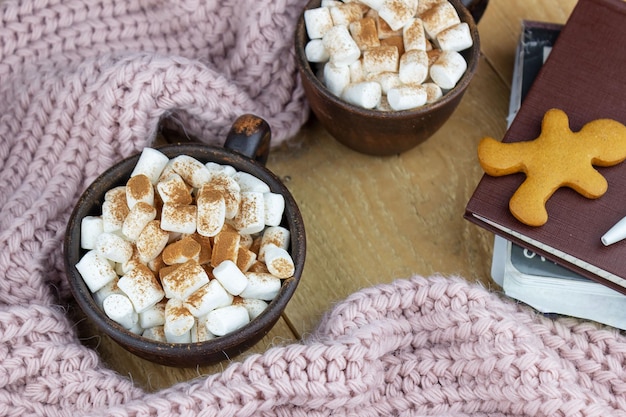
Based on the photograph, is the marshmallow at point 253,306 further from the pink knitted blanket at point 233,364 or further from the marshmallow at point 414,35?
the marshmallow at point 414,35

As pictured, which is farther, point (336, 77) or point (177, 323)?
point (336, 77)

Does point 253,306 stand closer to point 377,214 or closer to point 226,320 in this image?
point 226,320

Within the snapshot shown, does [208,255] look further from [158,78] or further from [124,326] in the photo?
[158,78]

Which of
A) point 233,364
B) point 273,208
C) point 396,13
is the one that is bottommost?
point 233,364

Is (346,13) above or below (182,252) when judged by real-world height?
above

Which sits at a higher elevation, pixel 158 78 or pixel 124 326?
pixel 158 78

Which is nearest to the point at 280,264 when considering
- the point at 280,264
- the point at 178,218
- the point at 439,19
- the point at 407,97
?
the point at 280,264

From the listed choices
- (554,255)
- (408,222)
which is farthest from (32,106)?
(554,255)
